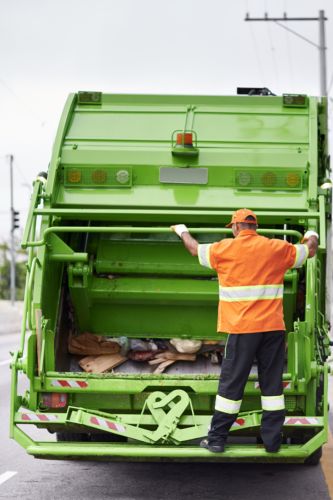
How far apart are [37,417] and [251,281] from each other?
164cm

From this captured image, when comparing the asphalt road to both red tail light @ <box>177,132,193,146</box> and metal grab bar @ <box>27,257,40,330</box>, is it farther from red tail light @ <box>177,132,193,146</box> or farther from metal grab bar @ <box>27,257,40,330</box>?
red tail light @ <box>177,132,193,146</box>

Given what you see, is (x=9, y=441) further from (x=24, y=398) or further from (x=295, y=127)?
(x=295, y=127)

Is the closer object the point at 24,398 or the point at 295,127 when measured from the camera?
the point at 24,398

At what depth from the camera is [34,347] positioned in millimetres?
6109

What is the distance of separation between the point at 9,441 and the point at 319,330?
3.30 metres

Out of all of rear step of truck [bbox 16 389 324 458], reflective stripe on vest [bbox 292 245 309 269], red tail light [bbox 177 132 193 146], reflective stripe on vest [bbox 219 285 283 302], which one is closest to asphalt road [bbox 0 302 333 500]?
rear step of truck [bbox 16 389 324 458]

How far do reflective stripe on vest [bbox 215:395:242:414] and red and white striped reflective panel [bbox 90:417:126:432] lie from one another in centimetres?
63

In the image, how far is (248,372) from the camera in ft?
18.7

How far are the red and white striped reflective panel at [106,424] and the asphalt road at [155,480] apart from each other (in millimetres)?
610

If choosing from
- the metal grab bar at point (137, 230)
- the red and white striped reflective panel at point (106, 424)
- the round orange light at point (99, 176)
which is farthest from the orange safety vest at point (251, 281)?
the round orange light at point (99, 176)

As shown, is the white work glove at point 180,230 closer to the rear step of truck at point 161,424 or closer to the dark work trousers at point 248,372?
the dark work trousers at point 248,372

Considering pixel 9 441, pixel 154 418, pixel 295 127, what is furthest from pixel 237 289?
pixel 9 441

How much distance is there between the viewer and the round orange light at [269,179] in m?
6.99

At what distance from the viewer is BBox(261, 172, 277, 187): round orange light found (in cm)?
699
